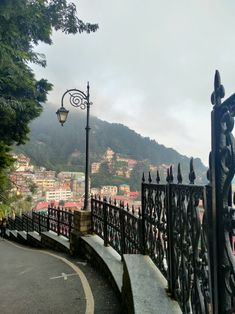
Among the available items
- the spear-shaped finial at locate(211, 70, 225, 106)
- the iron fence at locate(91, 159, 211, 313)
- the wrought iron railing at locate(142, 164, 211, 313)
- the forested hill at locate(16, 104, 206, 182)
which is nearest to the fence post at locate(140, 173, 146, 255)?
the iron fence at locate(91, 159, 211, 313)

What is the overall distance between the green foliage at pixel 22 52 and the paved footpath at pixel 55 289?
4.97 metres

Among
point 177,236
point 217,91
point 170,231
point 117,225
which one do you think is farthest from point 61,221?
point 217,91

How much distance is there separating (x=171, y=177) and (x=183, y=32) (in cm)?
652

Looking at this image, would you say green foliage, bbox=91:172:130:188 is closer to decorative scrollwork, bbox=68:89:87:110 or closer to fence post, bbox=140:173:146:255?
decorative scrollwork, bbox=68:89:87:110

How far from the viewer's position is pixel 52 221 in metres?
11.7

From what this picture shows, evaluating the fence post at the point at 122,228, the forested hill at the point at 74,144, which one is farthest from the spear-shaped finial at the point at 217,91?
the forested hill at the point at 74,144

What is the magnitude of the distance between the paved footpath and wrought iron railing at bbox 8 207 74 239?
6.49 ft

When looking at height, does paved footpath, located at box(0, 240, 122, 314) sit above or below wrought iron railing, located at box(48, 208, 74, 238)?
below

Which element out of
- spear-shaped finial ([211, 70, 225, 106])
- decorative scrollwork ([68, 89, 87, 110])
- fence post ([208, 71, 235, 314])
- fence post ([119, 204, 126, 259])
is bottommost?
fence post ([119, 204, 126, 259])

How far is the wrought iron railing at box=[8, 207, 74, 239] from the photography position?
991 centimetres

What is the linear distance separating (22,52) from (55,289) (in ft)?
20.4

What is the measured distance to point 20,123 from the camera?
12820 mm

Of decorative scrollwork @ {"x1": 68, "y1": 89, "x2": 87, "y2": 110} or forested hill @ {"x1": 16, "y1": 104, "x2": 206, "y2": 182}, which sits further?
forested hill @ {"x1": 16, "y1": 104, "x2": 206, "y2": 182}

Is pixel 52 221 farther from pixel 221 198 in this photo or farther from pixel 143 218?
pixel 221 198
